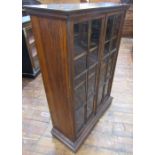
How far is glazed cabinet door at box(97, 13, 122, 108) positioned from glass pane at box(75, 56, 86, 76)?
0.26 metres

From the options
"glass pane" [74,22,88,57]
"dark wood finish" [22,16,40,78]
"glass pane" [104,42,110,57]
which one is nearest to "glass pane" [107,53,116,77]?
"glass pane" [104,42,110,57]

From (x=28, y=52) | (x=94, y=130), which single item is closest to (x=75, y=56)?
(x=94, y=130)

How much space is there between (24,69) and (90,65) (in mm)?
1576

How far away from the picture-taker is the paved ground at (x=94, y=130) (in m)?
1.42

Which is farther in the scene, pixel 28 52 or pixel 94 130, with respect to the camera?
pixel 28 52

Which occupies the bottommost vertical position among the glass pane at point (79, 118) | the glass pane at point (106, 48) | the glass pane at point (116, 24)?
the glass pane at point (79, 118)

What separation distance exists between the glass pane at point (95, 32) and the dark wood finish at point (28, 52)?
1.32 metres

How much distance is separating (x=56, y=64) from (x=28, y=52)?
1.42 meters

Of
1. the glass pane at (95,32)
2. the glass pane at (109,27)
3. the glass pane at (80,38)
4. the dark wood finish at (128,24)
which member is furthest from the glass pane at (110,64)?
the dark wood finish at (128,24)

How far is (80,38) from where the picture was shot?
0.98 meters

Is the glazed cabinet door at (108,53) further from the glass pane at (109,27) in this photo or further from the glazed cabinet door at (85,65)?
the glazed cabinet door at (85,65)

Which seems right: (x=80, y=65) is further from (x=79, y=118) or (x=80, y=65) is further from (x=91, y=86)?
(x=79, y=118)

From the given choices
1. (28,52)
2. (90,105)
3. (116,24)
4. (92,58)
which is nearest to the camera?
(92,58)
